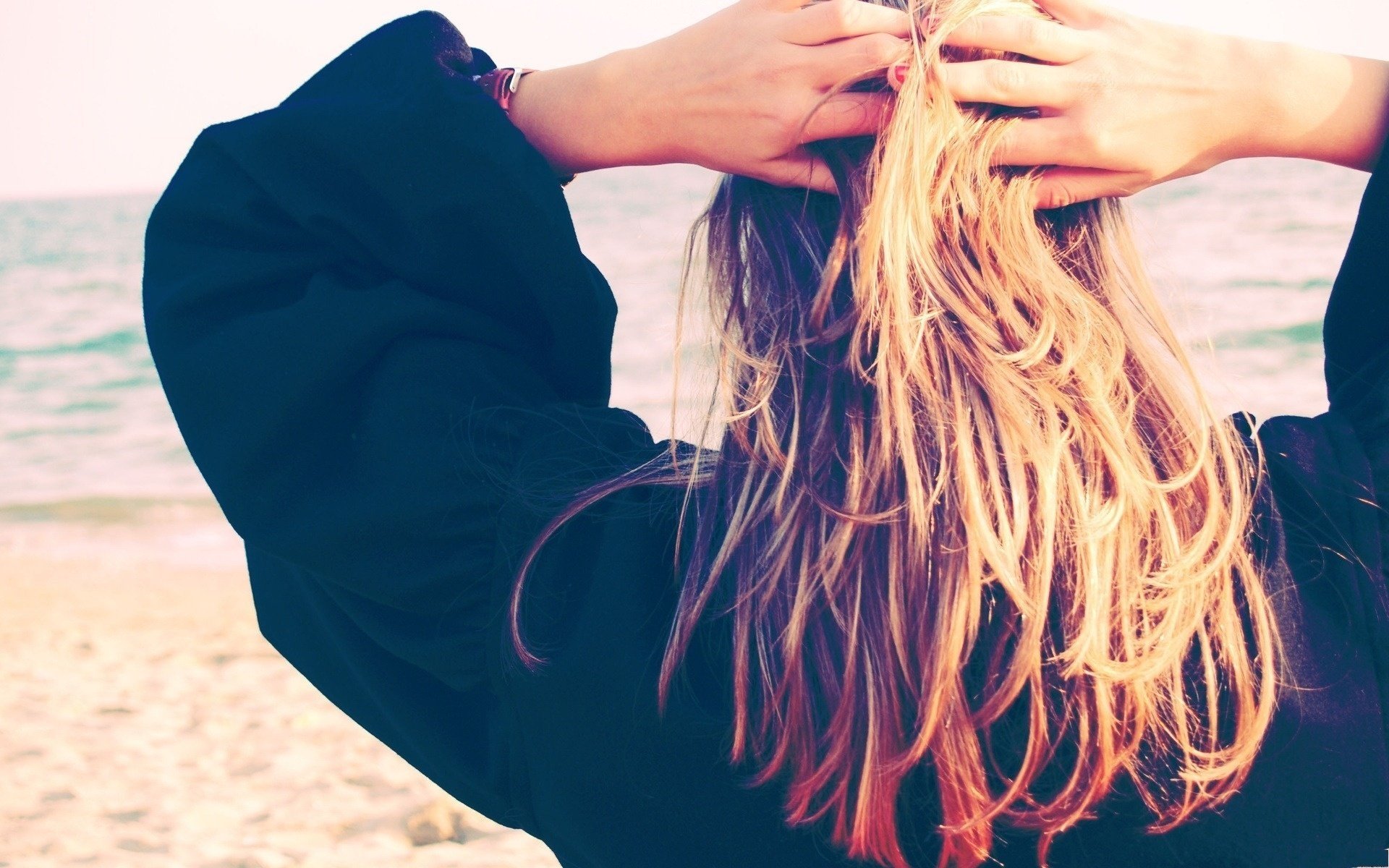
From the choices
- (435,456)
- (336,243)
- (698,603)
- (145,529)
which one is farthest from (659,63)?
(145,529)

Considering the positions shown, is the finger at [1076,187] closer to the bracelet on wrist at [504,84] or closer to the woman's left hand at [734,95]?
the woman's left hand at [734,95]

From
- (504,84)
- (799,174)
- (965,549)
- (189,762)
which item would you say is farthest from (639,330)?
(965,549)

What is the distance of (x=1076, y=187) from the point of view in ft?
3.88

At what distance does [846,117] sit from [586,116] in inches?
16.9

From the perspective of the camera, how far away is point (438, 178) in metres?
1.27

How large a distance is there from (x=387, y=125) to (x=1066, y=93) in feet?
2.53

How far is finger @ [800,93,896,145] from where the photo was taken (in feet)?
3.71

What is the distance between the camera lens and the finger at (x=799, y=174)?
3.84 feet

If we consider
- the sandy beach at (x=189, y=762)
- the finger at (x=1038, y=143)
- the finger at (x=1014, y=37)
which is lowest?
the sandy beach at (x=189, y=762)

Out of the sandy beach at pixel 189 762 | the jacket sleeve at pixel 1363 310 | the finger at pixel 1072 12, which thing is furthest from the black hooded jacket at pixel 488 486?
the sandy beach at pixel 189 762

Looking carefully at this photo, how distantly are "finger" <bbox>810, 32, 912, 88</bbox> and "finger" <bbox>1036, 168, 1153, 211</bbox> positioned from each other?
0.69 feet

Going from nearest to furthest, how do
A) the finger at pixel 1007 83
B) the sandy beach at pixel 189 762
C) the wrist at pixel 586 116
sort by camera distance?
1. the finger at pixel 1007 83
2. the wrist at pixel 586 116
3. the sandy beach at pixel 189 762

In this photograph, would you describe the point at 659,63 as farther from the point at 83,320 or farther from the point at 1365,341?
the point at 83,320

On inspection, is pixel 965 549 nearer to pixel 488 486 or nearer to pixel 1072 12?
pixel 488 486
